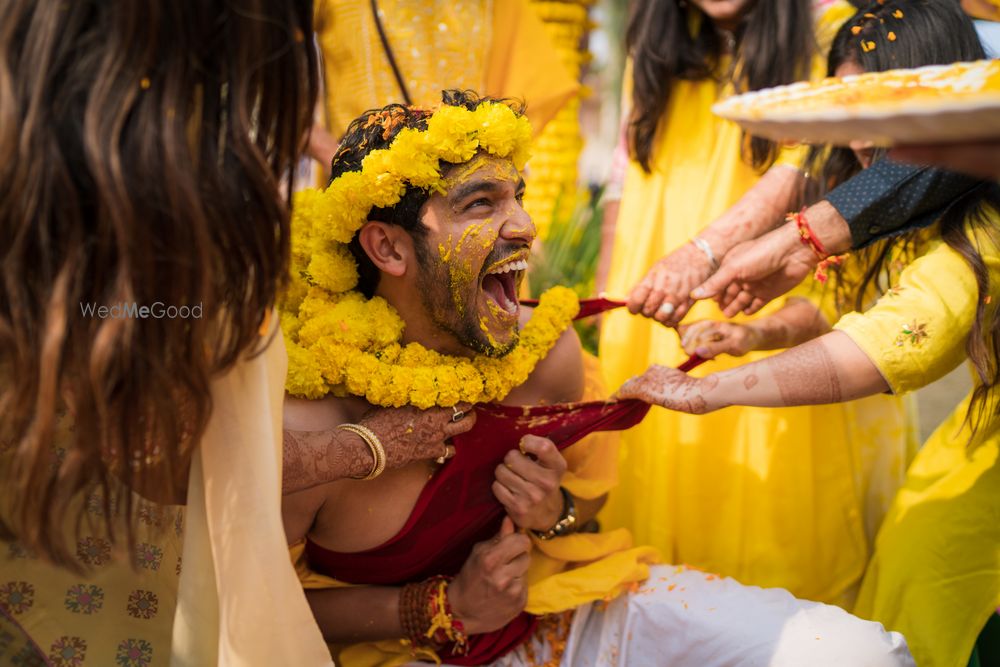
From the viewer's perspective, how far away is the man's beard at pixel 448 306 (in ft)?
7.73

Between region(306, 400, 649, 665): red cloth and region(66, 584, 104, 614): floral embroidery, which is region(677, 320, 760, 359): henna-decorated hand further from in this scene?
region(66, 584, 104, 614): floral embroidery

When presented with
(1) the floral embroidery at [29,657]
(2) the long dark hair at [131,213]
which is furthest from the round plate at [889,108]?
(1) the floral embroidery at [29,657]

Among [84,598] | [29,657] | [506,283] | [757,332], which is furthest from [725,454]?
[29,657]

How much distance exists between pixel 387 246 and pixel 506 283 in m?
0.32

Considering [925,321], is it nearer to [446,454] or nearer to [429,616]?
[446,454]

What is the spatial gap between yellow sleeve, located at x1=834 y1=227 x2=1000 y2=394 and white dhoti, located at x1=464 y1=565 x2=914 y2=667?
0.60 metres

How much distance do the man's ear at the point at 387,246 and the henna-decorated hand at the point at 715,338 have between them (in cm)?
85

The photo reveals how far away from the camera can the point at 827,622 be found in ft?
7.55

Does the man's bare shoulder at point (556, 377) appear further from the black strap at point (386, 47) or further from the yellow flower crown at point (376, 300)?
the black strap at point (386, 47)

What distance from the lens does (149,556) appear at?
199 cm

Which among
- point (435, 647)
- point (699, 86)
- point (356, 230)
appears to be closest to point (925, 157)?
point (356, 230)

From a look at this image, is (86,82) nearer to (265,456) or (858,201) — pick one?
(265,456)

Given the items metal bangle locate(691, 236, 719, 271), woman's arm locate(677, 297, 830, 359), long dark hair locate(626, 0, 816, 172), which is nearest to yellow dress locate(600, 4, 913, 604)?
long dark hair locate(626, 0, 816, 172)
